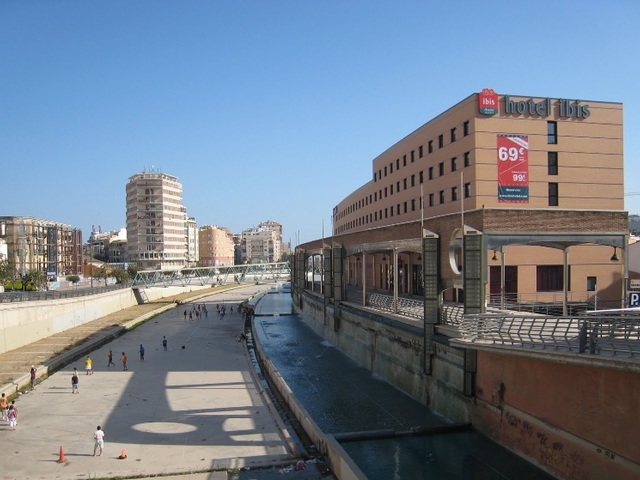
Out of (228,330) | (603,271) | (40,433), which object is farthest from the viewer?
(228,330)

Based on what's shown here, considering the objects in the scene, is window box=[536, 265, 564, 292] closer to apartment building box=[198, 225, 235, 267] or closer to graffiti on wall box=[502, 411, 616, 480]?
graffiti on wall box=[502, 411, 616, 480]

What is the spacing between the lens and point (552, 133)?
108 ft

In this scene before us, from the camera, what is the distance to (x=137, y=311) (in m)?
68.8

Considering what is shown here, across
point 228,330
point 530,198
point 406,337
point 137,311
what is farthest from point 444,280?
point 137,311

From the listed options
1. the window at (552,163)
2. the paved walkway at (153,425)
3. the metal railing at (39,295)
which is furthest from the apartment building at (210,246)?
the window at (552,163)

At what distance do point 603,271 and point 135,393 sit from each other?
26.1 metres

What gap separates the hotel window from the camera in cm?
3281

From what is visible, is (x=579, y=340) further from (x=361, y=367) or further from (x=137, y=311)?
(x=137, y=311)

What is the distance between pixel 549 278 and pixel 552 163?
749cm

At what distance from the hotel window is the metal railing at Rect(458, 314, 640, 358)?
18.5 metres

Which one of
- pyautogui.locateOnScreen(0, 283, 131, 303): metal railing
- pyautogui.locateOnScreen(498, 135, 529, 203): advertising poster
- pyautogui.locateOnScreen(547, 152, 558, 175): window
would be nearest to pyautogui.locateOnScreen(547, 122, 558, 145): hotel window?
pyautogui.locateOnScreen(547, 152, 558, 175): window

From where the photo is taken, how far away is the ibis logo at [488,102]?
106 ft

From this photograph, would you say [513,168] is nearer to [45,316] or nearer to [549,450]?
[549,450]

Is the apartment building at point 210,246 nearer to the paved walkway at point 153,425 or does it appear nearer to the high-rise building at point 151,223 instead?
the high-rise building at point 151,223
